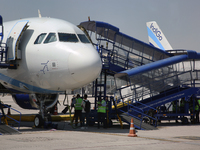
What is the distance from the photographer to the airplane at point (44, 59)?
13.6m

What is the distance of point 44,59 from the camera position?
1411cm

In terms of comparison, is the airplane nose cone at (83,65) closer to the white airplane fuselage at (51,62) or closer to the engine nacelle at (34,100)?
the white airplane fuselage at (51,62)

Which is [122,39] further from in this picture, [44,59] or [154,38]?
[154,38]

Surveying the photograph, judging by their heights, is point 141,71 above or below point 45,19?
below

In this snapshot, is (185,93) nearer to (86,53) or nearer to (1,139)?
(86,53)

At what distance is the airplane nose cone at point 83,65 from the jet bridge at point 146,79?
15.7 ft

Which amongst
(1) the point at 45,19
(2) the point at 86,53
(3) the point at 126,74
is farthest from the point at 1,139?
(3) the point at 126,74

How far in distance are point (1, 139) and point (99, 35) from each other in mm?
11816

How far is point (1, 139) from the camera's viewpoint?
11688 mm

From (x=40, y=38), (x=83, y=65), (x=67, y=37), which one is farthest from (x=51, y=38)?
(x=83, y=65)

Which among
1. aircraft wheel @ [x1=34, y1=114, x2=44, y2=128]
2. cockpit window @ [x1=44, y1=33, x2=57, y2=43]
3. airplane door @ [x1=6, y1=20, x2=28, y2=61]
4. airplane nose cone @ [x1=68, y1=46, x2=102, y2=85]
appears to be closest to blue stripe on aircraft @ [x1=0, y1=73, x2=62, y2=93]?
airplane door @ [x1=6, y1=20, x2=28, y2=61]

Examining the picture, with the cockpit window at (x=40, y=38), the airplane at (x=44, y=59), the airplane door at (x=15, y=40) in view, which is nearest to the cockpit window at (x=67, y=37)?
the airplane at (x=44, y=59)

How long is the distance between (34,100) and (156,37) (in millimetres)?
29493

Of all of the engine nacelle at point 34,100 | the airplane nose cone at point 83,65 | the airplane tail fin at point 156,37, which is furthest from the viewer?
the airplane tail fin at point 156,37
